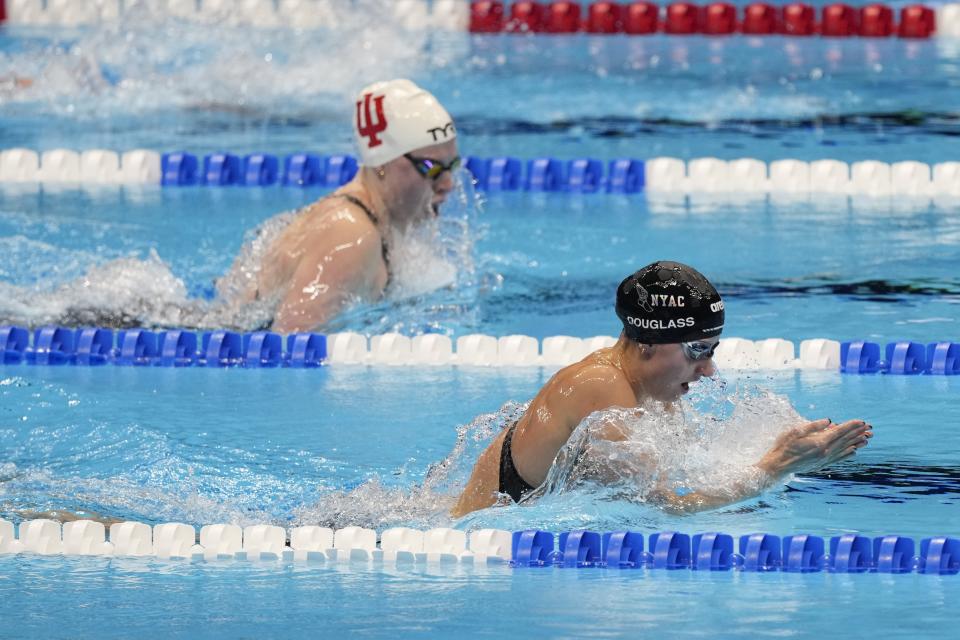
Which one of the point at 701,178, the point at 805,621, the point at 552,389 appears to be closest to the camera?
the point at 805,621

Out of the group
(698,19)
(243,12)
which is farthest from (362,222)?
(243,12)

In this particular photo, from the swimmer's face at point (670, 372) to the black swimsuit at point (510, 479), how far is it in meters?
0.32

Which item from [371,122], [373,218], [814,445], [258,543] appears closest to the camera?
[814,445]

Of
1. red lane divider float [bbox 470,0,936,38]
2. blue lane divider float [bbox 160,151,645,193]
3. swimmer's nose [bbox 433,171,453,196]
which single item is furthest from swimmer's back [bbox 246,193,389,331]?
red lane divider float [bbox 470,0,936,38]

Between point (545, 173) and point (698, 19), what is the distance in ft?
11.6

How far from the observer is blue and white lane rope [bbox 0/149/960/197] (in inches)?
306

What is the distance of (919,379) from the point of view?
5297 mm

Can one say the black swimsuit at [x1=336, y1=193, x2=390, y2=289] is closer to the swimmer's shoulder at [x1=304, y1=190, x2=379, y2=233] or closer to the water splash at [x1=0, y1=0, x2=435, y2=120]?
the swimmer's shoulder at [x1=304, y1=190, x2=379, y2=233]

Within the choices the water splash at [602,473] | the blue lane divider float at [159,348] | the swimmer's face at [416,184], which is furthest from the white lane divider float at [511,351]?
the water splash at [602,473]

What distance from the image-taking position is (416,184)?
18.1 feet

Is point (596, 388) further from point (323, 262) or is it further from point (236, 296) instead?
point (236, 296)

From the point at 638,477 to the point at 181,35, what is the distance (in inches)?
307

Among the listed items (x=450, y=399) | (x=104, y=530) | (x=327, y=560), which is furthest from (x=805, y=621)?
(x=450, y=399)

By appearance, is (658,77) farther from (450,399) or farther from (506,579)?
(506,579)
